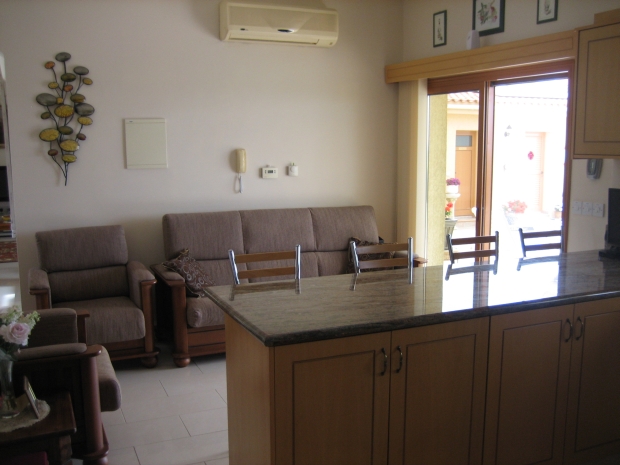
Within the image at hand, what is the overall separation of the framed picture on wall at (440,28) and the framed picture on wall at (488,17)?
38 cm

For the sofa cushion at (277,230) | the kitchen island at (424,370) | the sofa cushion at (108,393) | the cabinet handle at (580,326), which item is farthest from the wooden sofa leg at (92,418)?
the sofa cushion at (277,230)

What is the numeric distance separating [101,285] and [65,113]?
139 cm

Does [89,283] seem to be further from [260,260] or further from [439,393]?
[439,393]

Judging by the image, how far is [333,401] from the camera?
2230 millimetres

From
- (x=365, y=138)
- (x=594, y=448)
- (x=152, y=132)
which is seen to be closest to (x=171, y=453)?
(x=594, y=448)

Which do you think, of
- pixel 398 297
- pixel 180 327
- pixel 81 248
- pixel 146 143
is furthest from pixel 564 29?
pixel 81 248

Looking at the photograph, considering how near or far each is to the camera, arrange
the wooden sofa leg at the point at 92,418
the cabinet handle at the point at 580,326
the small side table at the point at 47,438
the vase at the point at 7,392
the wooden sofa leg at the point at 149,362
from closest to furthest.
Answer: the small side table at the point at 47,438 → the vase at the point at 7,392 → the cabinet handle at the point at 580,326 → the wooden sofa leg at the point at 92,418 → the wooden sofa leg at the point at 149,362

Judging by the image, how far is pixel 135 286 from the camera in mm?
4516

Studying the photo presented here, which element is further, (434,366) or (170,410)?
(170,410)

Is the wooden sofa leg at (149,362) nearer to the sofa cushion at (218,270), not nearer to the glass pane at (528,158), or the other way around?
the sofa cushion at (218,270)

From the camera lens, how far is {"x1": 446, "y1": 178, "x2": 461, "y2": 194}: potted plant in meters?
5.54

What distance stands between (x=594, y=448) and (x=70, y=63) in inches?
176

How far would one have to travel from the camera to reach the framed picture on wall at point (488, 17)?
477cm

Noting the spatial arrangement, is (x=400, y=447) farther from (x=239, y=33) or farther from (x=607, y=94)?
(x=239, y=33)
